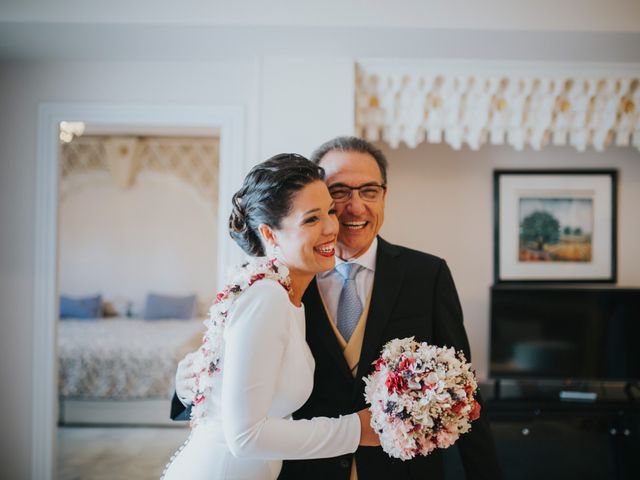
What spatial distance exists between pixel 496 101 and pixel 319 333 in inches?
80.7

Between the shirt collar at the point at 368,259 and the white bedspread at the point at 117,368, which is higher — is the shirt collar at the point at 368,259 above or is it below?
above

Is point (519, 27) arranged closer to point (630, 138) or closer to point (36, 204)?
point (630, 138)

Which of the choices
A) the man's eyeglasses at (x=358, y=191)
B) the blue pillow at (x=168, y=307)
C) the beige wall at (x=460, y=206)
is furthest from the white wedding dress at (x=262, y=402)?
the blue pillow at (x=168, y=307)

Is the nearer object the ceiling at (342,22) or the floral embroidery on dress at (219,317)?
the floral embroidery on dress at (219,317)

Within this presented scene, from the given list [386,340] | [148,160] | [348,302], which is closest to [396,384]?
[386,340]

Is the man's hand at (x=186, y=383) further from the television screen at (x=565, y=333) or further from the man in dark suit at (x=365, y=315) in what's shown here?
the television screen at (x=565, y=333)

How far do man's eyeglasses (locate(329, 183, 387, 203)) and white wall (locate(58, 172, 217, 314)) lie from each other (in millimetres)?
5972

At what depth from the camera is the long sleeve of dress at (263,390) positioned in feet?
4.25

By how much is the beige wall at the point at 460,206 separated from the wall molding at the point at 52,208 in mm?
1441

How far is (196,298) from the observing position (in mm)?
7316

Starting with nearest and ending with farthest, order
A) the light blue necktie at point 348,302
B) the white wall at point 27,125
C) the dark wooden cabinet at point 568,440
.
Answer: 1. the light blue necktie at point 348,302
2. the white wall at point 27,125
3. the dark wooden cabinet at point 568,440

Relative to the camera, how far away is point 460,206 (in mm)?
3963

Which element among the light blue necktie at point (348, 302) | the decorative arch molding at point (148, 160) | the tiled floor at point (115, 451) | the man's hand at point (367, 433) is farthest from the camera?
the decorative arch molding at point (148, 160)

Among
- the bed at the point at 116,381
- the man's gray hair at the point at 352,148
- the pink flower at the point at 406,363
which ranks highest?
the man's gray hair at the point at 352,148
